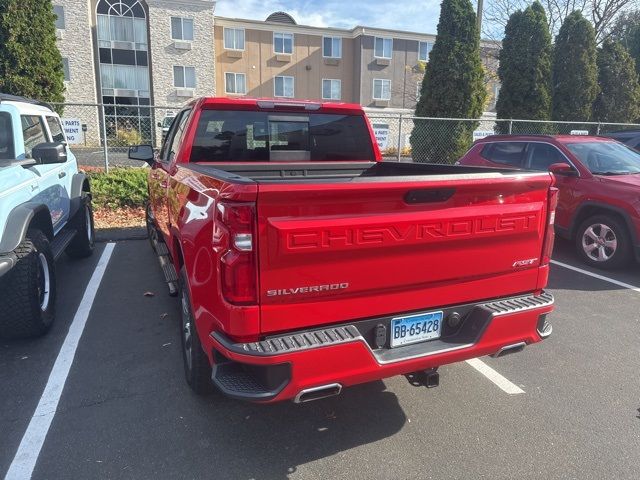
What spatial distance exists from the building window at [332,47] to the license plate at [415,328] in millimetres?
37644

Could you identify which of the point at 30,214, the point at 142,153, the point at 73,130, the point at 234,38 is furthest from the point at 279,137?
the point at 234,38

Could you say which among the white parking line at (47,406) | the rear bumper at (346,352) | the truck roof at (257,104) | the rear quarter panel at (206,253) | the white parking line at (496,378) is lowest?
the white parking line at (47,406)

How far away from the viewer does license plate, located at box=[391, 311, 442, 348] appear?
254 cm

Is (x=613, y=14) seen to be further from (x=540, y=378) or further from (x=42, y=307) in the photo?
(x=42, y=307)

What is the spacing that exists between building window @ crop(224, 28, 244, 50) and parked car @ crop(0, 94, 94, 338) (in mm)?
31422

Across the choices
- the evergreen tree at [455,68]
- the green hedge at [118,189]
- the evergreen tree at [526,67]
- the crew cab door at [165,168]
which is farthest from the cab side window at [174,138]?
the evergreen tree at [526,67]

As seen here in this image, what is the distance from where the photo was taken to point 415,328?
2586mm

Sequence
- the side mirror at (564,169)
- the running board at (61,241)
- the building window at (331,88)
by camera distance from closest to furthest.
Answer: the running board at (61,241)
the side mirror at (564,169)
the building window at (331,88)

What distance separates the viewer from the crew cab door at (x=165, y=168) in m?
4.22

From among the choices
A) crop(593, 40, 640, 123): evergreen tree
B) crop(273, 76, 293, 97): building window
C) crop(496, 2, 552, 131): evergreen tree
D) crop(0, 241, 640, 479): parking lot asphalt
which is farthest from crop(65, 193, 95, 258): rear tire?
crop(273, 76, 293, 97): building window

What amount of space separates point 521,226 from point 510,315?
0.53m

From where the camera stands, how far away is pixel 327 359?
2254mm

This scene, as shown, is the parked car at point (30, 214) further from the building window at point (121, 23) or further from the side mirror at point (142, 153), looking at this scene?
the building window at point (121, 23)

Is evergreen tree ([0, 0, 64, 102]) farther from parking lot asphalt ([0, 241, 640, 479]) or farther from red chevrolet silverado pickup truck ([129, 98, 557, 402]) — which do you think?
red chevrolet silverado pickup truck ([129, 98, 557, 402])
